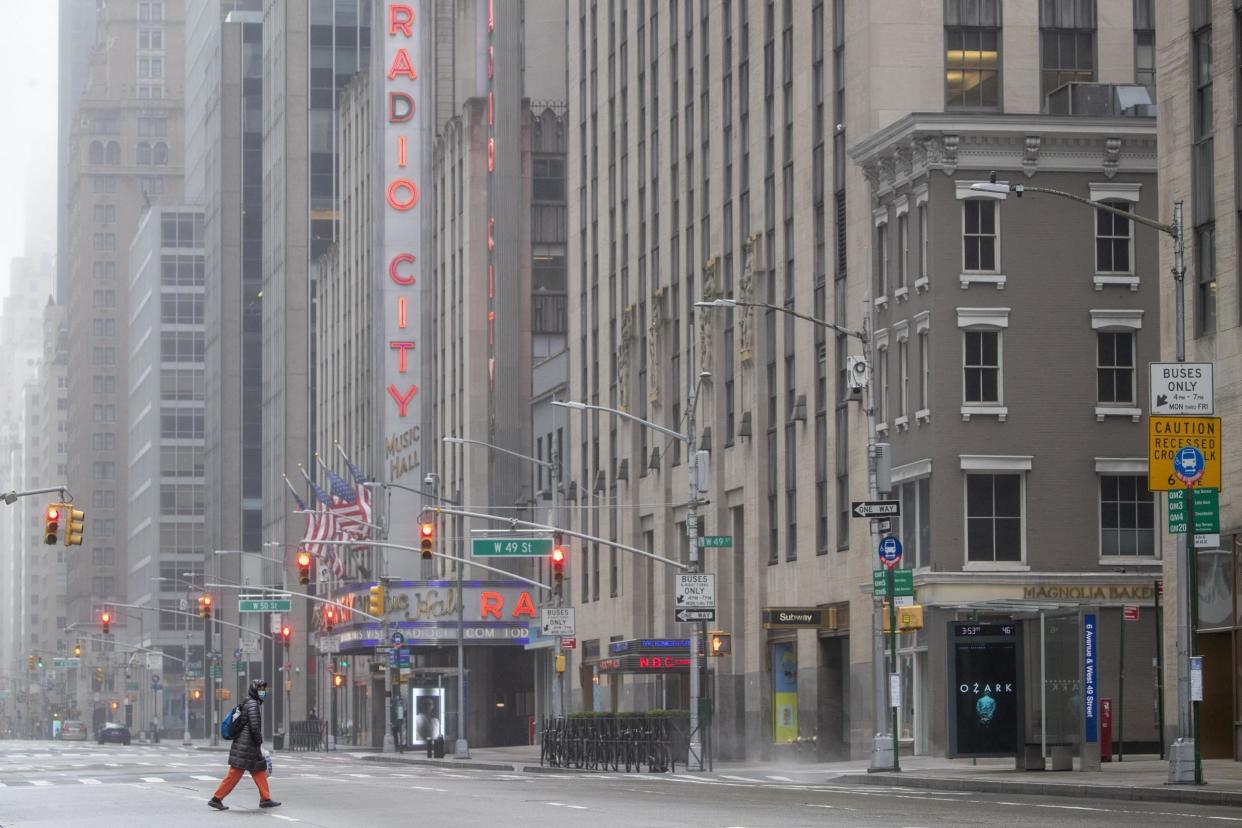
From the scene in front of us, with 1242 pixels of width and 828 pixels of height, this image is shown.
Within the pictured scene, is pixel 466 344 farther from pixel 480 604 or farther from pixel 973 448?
pixel 973 448

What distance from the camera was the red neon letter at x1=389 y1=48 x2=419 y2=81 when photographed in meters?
111

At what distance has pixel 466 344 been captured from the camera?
101 meters

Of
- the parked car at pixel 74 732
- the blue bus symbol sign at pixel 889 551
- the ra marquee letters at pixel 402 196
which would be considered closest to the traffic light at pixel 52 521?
the blue bus symbol sign at pixel 889 551

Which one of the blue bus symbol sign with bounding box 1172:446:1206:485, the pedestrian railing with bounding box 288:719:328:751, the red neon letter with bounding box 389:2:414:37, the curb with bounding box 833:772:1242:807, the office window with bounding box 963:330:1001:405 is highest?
the red neon letter with bounding box 389:2:414:37

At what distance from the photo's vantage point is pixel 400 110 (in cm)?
11169

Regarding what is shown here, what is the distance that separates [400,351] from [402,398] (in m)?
2.35

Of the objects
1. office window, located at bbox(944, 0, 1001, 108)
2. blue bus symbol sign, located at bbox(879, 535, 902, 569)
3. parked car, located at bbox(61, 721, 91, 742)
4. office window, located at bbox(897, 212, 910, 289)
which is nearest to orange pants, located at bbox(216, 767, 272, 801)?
blue bus symbol sign, located at bbox(879, 535, 902, 569)

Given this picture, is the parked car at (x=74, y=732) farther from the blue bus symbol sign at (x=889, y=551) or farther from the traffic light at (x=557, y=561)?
the blue bus symbol sign at (x=889, y=551)

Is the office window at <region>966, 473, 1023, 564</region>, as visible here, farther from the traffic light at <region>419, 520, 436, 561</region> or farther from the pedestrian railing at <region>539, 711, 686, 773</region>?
the traffic light at <region>419, 520, 436, 561</region>

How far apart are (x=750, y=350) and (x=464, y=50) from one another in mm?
45222

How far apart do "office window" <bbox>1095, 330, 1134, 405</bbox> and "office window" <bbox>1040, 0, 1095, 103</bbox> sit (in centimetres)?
697

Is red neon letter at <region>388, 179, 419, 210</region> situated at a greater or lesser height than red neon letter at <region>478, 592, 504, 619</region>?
greater

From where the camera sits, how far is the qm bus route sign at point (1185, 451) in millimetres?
35688

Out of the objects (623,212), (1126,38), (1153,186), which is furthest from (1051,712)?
(623,212)
